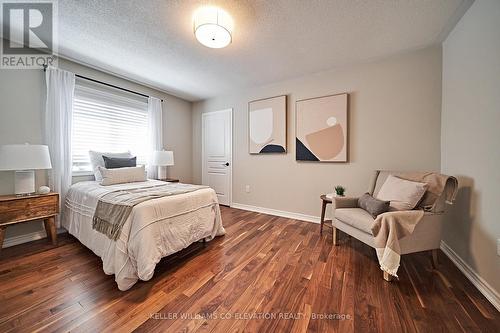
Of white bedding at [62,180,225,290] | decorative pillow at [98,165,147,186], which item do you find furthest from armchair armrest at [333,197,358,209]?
decorative pillow at [98,165,147,186]

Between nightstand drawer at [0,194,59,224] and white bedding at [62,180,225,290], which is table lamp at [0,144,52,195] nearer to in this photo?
nightstand drawer at [0,194,59,224]

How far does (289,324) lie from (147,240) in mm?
1211

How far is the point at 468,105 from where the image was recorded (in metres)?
1.71

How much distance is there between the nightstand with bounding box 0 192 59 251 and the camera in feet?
6.19

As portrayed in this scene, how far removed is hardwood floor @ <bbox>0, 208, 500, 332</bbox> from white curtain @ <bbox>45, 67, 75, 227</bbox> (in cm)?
84

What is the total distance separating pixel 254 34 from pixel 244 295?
250cm

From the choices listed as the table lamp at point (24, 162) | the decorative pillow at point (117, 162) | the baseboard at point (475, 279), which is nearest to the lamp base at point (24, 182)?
the table lamp at point (24, 162)

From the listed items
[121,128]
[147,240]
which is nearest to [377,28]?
[147,240]

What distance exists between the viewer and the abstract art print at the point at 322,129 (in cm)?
277

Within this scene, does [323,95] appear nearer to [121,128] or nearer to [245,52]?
[245,52]

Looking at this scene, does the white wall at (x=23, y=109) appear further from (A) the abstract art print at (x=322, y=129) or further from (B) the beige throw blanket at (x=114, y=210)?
(A) the abstract art print at (x=322, y=129)

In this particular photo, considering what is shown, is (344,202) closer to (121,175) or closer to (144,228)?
(144,228)

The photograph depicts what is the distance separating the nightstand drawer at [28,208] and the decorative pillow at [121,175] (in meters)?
0.51

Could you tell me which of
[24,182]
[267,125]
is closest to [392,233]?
[267,125]
